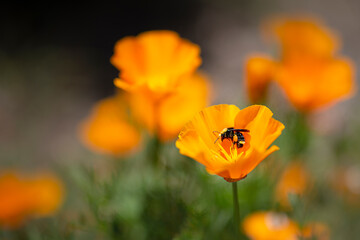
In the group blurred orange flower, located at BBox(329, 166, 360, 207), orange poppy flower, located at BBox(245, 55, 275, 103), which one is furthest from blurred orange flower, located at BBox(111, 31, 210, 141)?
blurred orange flower, located at BBox(329, 166, 360, 207)

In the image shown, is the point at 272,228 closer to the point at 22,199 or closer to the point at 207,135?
the point at 207,135

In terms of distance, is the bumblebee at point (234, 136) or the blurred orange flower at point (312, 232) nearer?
the bumblebee at point (234, 136)

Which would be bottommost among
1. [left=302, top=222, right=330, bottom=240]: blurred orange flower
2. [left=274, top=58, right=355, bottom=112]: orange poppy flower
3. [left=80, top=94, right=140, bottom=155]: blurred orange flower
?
[left=302, top=222, right=330, bottom=240]: blurred orange flower

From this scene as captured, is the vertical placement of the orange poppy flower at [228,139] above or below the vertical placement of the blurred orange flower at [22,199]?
above

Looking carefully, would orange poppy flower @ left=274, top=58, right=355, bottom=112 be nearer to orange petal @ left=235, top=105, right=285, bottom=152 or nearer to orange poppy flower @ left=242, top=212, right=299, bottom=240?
orange poppy flower @ left=242, top=212, right=299, bottom=240

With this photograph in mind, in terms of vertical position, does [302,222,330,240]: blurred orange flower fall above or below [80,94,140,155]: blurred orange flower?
below

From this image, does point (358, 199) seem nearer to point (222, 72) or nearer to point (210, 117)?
point (210, 117)

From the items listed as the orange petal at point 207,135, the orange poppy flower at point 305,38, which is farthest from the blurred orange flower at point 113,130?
the orange petal at point 207,135

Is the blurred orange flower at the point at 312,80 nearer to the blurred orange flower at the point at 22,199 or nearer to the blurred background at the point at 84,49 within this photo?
the blurred orange flower at the point at 22,199
